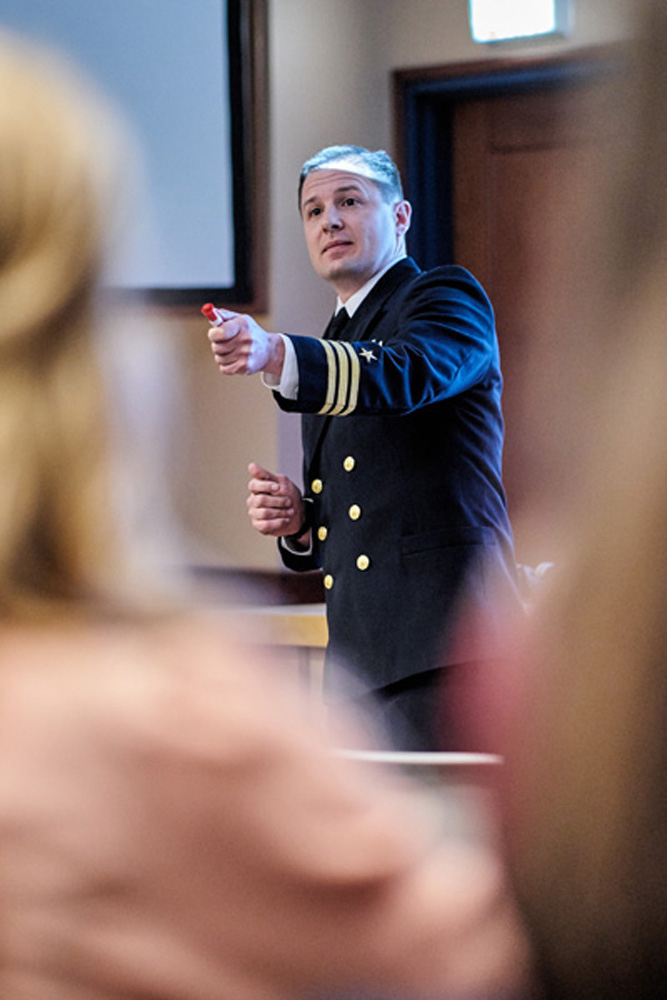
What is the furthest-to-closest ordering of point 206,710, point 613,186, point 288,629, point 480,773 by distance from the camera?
point 288,629 < point 480,773 < point 206,710 < point 613,186

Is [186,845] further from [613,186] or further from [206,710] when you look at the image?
[613,186]

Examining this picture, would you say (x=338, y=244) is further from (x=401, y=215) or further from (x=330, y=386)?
(x=330, y=386)

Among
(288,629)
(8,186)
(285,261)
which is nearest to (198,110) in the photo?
(285,261)

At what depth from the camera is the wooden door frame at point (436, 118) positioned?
315 centimetres

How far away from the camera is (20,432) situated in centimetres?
73

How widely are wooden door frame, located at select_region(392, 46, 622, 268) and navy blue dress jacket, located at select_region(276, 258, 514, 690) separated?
140cm

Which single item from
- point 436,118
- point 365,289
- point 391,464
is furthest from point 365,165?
point 436,118

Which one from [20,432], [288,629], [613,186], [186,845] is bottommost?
[288,629]

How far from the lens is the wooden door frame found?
10.3 ft

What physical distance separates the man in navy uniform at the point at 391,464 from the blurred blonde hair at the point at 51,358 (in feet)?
2.85

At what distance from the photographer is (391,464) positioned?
1.85m

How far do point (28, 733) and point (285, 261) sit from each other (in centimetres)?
245

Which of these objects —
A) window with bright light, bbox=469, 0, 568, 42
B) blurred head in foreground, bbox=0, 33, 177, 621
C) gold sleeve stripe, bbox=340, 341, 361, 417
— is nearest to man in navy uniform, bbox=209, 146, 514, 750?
gold sleeve stripe, bbox=340, 341, 361, 417

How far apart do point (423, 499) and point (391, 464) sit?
0.22 feet
